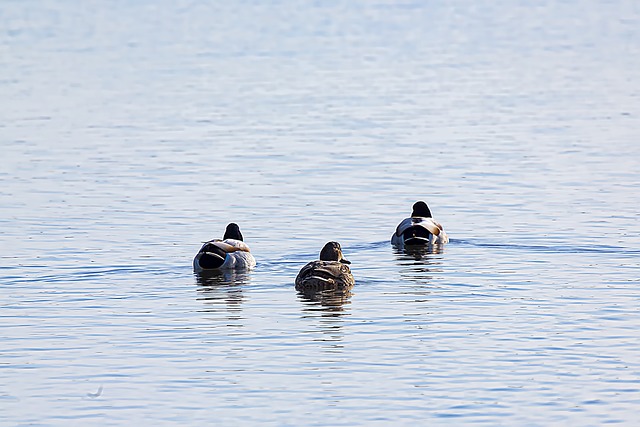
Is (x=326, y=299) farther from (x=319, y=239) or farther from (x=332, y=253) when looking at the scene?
(x=319, y=239)

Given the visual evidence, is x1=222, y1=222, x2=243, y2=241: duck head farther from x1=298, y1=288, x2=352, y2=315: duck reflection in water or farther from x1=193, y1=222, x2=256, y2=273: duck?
x1=298, y1=288, x2=352, y2=315: duck reflection in water

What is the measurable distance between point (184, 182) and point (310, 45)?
35.5 metres

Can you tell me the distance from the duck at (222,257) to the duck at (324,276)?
57.9 inches

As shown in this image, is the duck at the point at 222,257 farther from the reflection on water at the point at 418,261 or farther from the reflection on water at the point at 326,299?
the reflection on water at the point at 418,261

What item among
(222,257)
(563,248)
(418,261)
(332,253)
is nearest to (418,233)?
(418,261)

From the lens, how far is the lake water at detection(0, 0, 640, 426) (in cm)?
1559

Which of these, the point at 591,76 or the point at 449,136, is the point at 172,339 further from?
the point at 591,76

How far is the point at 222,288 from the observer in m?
21.1

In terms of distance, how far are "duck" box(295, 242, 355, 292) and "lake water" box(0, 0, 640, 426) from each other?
0.96 feet

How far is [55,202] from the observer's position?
2812 centimetres

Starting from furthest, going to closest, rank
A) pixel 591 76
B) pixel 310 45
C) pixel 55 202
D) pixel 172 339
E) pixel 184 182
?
pixel 310 45
pixel 591 76
pixel 184 182
pixel 55 202
pixel 172 339

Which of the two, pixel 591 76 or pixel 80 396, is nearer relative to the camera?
pixel 80 396

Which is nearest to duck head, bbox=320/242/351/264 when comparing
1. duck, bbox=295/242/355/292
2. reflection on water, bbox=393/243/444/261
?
duck, bbox=295/242/355/292

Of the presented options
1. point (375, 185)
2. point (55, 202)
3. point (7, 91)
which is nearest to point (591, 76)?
point (7, 91)
